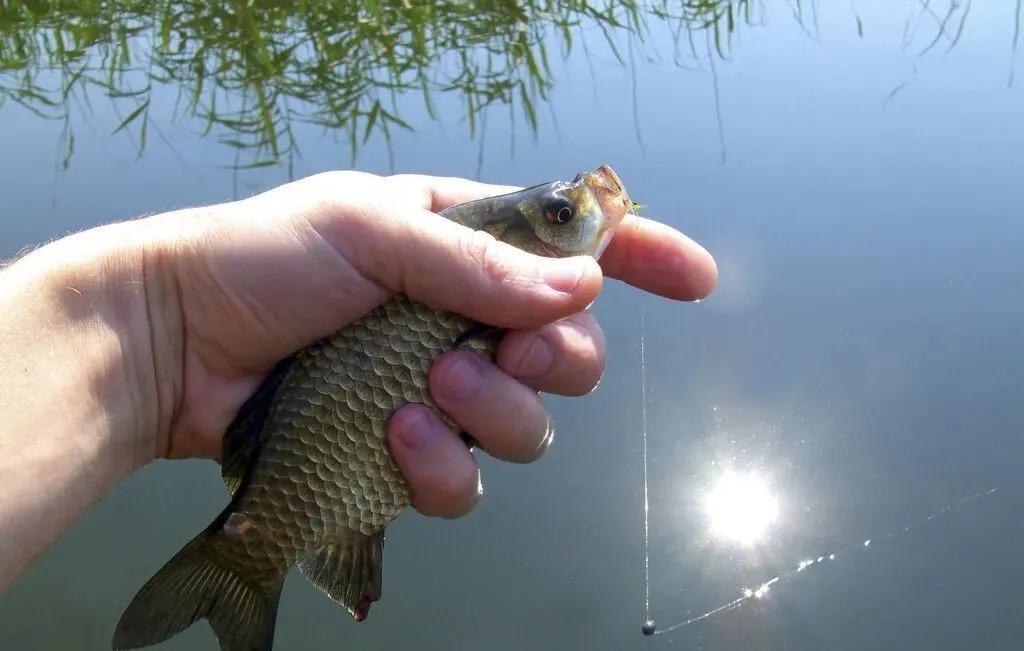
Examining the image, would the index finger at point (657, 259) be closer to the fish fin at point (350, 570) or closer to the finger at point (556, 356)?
the finger at point (556, 356)

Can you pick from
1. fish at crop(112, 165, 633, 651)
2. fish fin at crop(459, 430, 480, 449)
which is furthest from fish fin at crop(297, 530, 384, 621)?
fish fin at crop(459, 430, 480, 449)

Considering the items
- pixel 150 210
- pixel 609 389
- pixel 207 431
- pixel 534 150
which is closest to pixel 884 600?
pixel 609 389

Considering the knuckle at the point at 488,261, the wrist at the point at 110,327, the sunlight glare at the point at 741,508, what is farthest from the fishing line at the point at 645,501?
the wrist at the point at 110,327

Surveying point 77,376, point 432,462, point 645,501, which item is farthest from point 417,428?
point 645,501

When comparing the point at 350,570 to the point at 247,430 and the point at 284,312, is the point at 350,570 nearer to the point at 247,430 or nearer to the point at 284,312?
the point at 247,430

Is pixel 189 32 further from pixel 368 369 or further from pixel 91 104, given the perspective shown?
pixel 368 369
